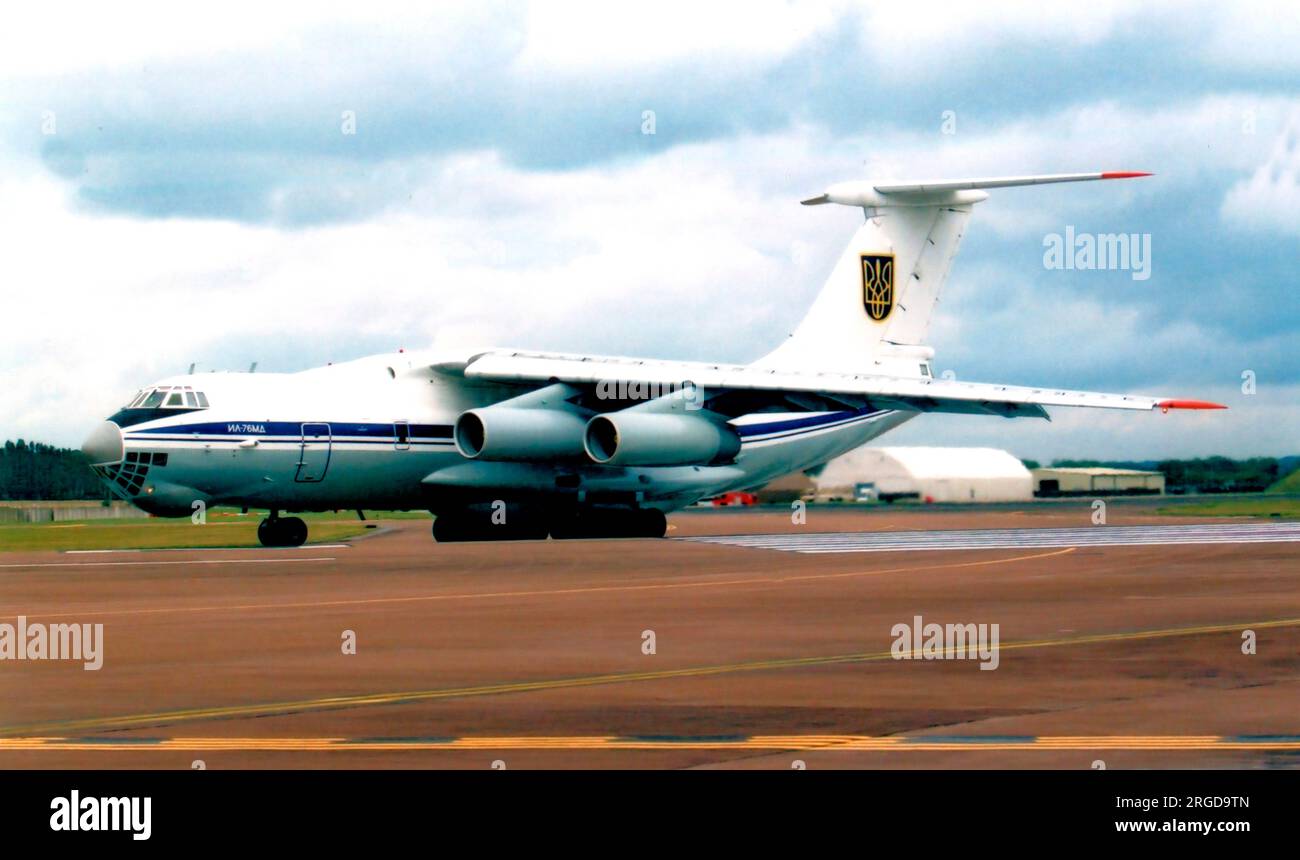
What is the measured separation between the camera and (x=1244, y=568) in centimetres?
2341

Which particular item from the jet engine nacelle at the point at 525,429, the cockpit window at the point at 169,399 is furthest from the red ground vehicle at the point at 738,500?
the cockpit window at the point at 169,399

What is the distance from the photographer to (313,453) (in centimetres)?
3184

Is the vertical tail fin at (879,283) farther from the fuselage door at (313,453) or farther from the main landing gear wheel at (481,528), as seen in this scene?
the fuselage door at (313,453)

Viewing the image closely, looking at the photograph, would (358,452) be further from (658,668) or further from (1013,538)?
(658,668)

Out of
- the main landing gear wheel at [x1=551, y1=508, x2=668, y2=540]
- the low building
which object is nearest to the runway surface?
the main landing gear wheel at [x1=551, y1=508, x2=668, y2=540]

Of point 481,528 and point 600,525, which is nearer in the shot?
point 481,528

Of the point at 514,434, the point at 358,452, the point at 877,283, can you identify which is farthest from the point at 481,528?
the point at 877,283

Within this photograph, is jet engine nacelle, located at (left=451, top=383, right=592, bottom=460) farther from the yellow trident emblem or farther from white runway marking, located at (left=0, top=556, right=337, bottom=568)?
the yellow trident emblem

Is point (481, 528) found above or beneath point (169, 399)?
beneath

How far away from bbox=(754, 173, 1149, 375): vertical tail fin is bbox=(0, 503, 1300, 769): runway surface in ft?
43.4

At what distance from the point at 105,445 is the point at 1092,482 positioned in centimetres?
5241

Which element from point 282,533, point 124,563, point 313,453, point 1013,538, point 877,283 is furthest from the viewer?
point 877,283

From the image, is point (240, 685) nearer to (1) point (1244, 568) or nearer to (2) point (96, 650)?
(2) point (96, 650)

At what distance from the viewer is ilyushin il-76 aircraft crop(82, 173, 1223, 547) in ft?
102
